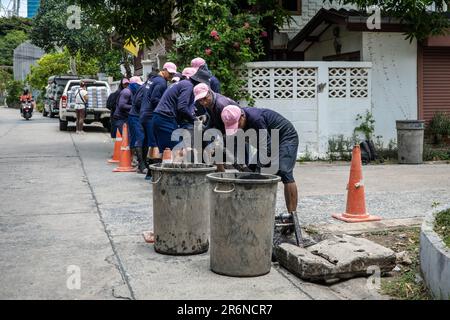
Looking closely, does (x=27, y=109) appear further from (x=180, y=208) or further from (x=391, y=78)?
(x=180, y=208)

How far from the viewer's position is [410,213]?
835 centimetres

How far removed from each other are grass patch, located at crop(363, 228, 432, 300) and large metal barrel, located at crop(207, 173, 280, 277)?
1.07m

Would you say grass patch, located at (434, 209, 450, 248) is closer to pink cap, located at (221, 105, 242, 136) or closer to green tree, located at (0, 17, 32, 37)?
pink cap, located at (221, 105, 242, 136)

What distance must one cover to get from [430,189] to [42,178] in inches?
264

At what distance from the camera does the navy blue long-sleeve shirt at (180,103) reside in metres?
9.53

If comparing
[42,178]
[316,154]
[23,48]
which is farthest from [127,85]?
[23,48]

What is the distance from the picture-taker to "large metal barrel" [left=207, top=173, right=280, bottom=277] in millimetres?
5492

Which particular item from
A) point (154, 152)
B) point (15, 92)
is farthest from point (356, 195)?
point (15, 92)

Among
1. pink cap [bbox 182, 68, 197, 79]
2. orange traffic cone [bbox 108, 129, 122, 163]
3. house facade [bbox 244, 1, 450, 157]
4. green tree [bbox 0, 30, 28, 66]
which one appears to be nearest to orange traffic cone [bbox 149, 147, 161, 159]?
pink cap [bbox 182, 68, 197, 79]

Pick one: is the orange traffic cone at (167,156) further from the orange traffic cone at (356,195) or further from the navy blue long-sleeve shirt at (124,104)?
the navy blue long-sleeve shirt at (124,104)

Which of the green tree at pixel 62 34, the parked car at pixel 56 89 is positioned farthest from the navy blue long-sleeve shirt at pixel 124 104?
the green tree at pixel 62 34

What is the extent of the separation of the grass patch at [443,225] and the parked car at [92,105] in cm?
1729

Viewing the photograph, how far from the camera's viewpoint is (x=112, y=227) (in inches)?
299
